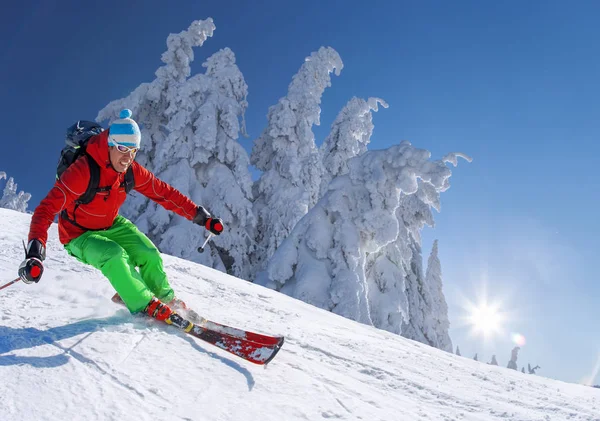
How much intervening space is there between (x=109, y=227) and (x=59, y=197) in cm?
70

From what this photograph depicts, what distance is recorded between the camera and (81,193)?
3342 millimetres

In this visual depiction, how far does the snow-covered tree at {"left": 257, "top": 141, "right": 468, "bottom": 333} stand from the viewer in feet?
45.8

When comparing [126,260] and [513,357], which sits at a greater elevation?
[513,357]

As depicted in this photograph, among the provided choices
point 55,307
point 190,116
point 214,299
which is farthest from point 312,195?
point 55,307

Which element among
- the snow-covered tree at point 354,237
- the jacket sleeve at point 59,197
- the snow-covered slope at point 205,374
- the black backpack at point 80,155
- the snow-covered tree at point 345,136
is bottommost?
the snow-covered slope at point 205,374

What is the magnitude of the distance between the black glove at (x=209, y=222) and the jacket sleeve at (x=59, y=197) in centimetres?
123

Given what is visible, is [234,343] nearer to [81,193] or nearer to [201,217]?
[201,217]

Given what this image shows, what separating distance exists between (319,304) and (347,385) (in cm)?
1136

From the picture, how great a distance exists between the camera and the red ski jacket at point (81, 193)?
3088 millimetres

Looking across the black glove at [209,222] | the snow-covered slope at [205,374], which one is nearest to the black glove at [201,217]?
the black glove at [209,222]

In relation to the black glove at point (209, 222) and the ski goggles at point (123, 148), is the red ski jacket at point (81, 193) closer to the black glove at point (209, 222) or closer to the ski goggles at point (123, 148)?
the ski goggles at point (123, 148)

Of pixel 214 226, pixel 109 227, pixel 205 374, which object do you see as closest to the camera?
pixel 205 374

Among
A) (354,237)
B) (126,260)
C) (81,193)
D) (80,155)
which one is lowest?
(126,260)

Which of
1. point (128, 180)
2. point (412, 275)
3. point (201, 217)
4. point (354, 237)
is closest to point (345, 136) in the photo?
point (412, 275)
